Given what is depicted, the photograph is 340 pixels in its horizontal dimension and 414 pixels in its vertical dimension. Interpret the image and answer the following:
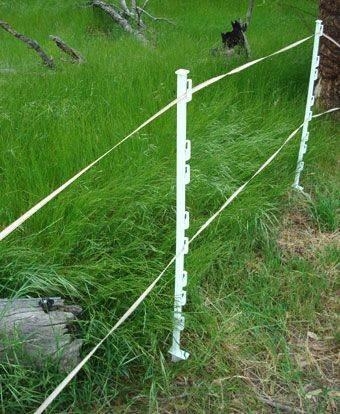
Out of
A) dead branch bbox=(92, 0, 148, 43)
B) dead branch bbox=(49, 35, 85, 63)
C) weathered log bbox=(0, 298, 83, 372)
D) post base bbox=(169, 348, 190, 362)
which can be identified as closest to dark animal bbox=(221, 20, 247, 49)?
dead branch bbox=(92, 0, 148, 43)

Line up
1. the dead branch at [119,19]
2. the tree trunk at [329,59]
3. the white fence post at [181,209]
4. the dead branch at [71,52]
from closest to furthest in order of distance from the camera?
the white fence post at [181,209], the tree trunk at [329,59], the dead branch at [71,52], the dead branch at [119,19]

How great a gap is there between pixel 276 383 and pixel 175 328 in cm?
50

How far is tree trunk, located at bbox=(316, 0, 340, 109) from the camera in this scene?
190 inches

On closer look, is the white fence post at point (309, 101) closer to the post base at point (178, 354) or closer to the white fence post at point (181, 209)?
the white fence post at point (181, 209)

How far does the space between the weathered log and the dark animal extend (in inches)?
195

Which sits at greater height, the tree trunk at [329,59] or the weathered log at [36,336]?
the tree trunk at [329,59]

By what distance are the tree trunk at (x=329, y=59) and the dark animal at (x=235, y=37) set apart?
1.49 m

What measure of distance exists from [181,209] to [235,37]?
475 centimetres

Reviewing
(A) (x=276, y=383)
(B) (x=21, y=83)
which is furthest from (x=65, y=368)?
(B) (x=21, y=83)

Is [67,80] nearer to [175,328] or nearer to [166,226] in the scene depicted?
[166,226]

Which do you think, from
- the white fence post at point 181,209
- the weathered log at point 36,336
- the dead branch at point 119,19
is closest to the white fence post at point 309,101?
the white fence post at point 181,209

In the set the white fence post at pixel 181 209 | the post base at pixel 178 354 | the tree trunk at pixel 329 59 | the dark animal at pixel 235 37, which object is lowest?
the post base at pixel 178 354

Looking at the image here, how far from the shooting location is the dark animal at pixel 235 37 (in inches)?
251

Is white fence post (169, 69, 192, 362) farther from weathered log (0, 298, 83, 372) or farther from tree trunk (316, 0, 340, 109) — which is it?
tree trunk (316, 0, 340, 109)
